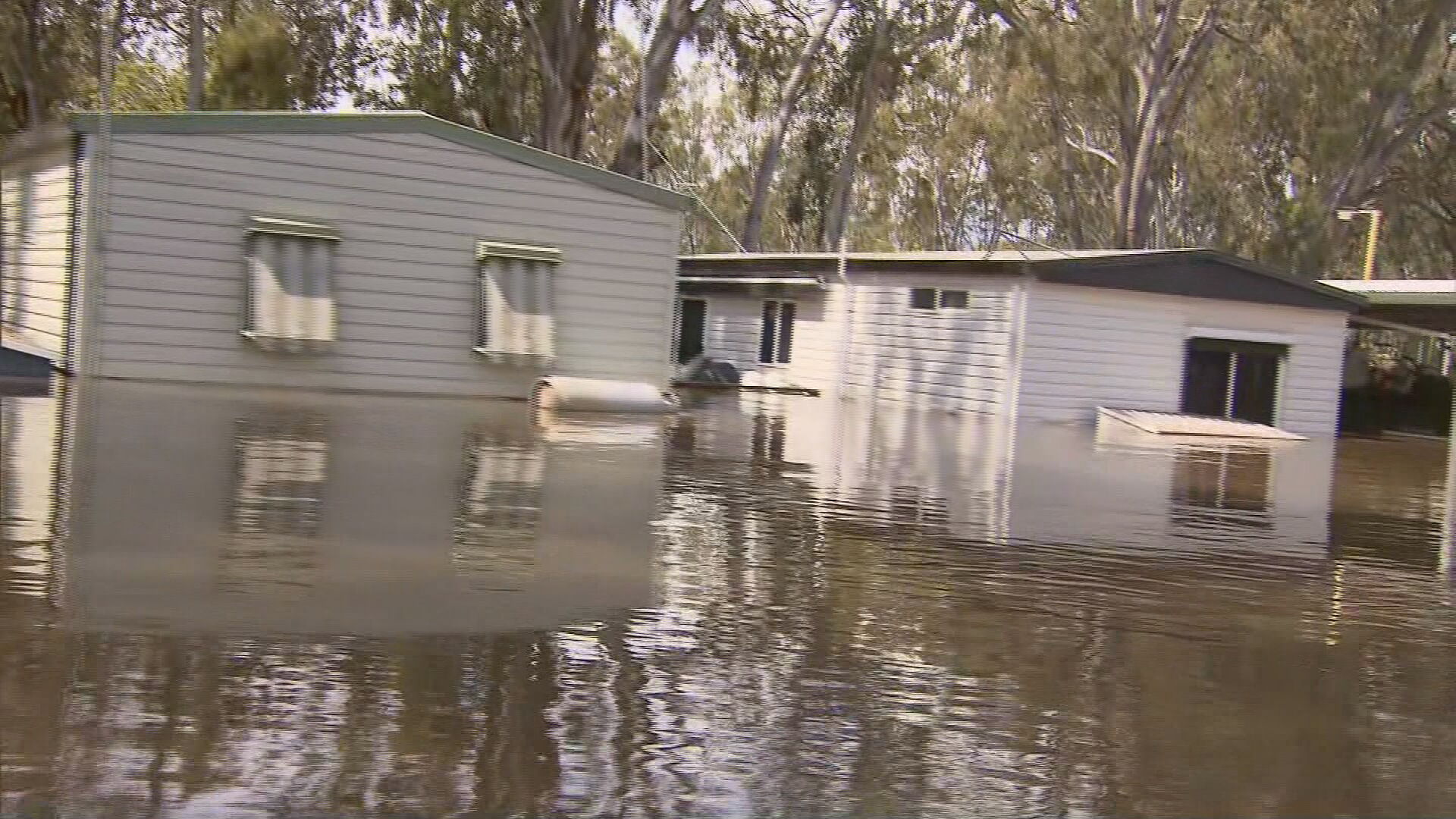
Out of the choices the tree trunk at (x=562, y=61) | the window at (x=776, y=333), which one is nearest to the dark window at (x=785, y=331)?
the window at (x=776, y=333)

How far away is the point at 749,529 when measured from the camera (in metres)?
8.70

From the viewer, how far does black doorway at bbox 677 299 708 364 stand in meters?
29.9

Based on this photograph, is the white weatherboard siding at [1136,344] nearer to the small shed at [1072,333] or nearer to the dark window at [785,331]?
the small shed at [1072,333]

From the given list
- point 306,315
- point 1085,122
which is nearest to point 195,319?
point 306,315

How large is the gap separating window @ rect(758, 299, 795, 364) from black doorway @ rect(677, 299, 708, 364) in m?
2.00

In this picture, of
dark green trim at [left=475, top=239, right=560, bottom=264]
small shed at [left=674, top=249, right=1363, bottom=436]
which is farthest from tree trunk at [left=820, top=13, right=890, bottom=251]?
dark green trim at [left=475, top=239, right=560, bottom=264]

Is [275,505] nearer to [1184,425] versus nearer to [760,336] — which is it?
[1184,425]

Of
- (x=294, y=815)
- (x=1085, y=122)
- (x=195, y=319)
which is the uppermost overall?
(x=1085, y=122)

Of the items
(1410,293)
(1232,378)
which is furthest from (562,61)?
(1410,293)

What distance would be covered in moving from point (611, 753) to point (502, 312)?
1298cm

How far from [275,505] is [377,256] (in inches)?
348

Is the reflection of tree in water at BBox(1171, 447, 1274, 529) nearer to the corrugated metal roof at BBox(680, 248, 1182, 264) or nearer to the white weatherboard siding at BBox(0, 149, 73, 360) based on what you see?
the corrugated metal roof at BBox(680, 248, 1182, 264)

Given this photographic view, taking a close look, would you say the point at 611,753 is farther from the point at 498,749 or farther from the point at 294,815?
the point at 294,815

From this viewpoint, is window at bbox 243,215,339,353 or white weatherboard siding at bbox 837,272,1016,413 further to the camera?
white weatherboard siding at bbox 837,272,1016,413
